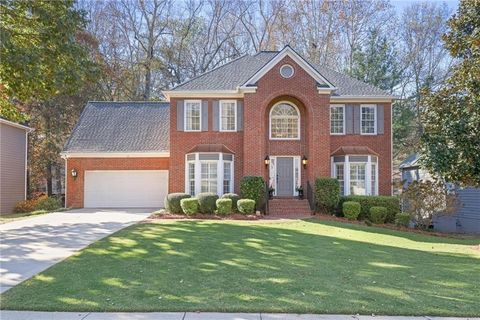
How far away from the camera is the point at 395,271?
768cm

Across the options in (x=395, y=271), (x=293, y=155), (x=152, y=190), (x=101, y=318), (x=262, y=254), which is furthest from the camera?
(x=152, y=190)

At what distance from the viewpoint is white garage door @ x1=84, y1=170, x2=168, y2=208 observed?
21328mm

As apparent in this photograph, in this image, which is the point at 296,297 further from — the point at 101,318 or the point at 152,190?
the point at 152,190

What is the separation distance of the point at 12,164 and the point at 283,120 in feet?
49.8

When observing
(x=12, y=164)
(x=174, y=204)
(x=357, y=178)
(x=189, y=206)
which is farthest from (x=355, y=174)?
(x=12, y=164)

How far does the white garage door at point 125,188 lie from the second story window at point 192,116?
3.29m

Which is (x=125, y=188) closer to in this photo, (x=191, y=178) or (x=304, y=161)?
(x=191, y=178)

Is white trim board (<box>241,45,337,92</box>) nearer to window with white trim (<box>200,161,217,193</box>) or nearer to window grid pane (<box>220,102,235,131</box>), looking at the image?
window grid pane (<box>220,102,235,131</box>)

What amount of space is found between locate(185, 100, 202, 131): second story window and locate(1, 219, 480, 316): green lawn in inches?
352

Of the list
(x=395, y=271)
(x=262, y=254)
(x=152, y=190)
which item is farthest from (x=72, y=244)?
(x=152, y=190)

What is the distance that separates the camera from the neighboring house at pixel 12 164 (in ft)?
68.3

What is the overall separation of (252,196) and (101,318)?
499 inches

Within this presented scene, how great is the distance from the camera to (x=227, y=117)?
19672 mm

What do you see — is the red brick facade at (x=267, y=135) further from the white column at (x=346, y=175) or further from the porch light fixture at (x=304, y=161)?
the white column at (x=346, y=175)
